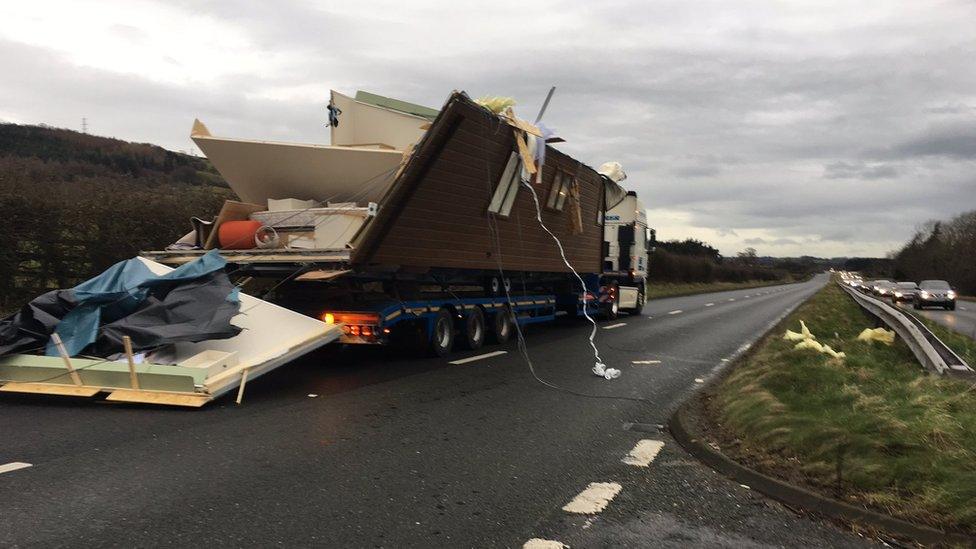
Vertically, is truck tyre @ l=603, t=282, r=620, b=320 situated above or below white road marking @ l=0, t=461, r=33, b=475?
above

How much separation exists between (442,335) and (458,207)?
85.7 inches

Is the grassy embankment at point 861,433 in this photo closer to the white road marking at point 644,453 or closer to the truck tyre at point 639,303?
the white road marking at point 644,453

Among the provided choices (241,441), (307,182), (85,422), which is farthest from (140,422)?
(307,182)

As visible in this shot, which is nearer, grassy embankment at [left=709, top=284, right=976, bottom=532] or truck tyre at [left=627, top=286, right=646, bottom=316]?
grassy embankment at [left=709, top=284, right=976, bottom=532]

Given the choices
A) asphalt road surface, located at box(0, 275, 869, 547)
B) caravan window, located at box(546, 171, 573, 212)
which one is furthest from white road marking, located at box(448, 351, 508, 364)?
caravan window, located at box(546, 171, 573, 212)

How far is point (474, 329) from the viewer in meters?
12.0

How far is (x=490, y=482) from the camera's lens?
4.75 metres

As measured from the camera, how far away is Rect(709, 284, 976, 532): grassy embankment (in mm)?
4188

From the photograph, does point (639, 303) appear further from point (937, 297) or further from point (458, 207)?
point (937, 297)

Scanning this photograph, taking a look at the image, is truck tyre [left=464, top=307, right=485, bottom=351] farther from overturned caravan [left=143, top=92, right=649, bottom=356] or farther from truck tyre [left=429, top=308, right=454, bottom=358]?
truck tyre [left=429, top=308, right=454, bottom=358]

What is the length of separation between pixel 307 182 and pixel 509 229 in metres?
3.59

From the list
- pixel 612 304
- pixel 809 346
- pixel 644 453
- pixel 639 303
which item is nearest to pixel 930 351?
pixel 809 346

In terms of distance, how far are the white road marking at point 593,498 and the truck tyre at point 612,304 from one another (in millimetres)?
15109

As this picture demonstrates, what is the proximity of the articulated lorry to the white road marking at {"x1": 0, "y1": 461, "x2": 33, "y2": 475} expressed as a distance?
5.59 ft
